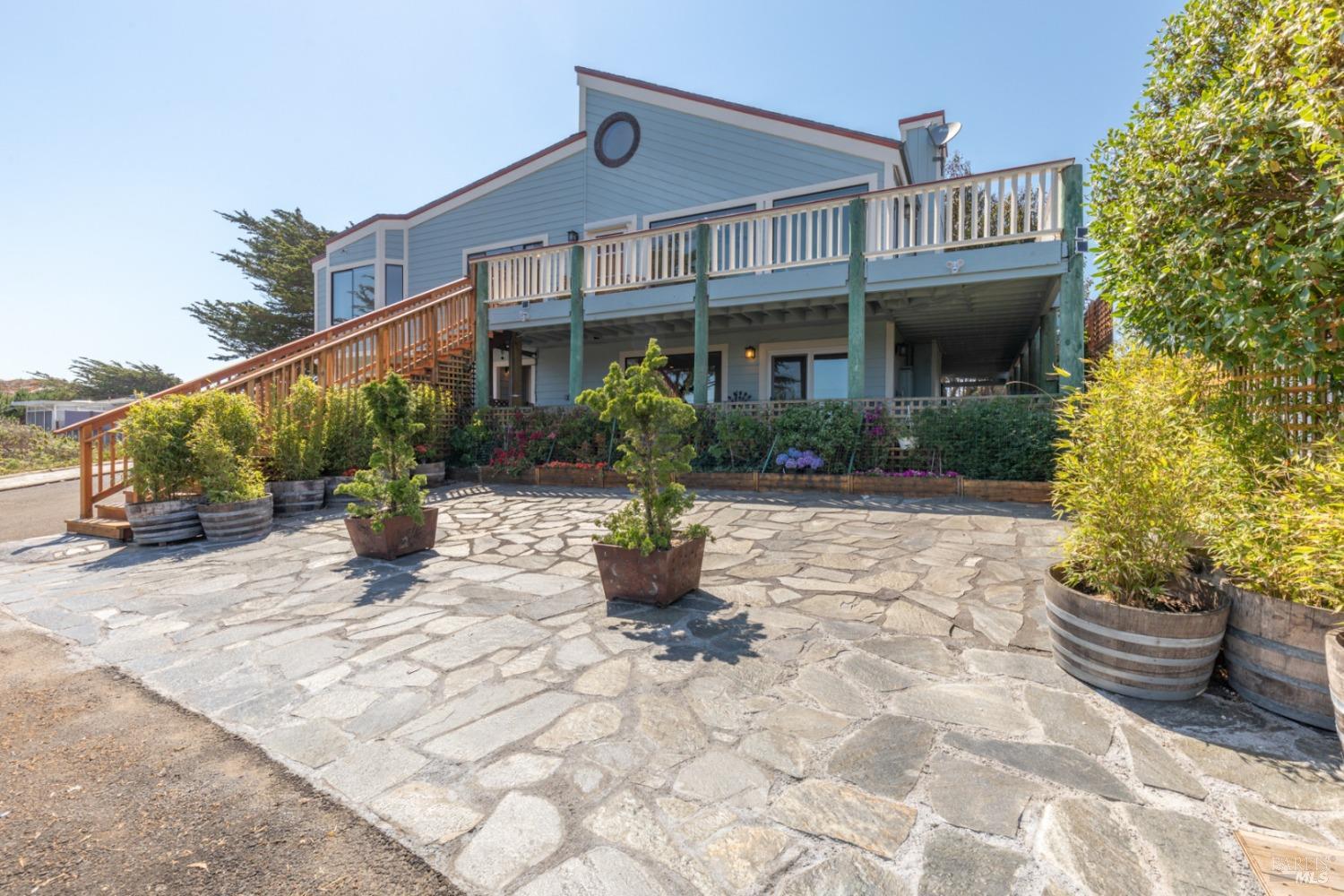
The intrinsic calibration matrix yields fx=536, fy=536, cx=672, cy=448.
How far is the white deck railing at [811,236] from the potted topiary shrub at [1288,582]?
5.82 metres

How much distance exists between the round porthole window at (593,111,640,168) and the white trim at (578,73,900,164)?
44 centimetres

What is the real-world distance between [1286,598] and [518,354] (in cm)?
1156

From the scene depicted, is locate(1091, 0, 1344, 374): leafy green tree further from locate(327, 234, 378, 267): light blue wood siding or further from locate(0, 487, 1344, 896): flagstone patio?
locate(327, 234, 378, 267): light blue wood siding

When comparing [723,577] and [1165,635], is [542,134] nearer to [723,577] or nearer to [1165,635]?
[723,577]

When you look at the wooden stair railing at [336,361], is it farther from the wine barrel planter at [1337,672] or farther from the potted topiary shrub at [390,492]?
the wine barrel planter at [1337,672]

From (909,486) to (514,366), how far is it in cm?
845

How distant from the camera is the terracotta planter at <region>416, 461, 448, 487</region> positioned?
8.30 metres

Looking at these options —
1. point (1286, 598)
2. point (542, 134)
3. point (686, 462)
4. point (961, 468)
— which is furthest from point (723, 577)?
point (542, 134)

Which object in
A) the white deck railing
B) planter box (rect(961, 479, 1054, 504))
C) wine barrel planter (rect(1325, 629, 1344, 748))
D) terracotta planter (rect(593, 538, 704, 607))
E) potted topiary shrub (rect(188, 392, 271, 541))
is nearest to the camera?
wine barrel planter (rect(1325, 629, 1344, 748))

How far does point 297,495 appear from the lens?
21.4 feet

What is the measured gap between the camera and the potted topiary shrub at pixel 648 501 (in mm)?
3131

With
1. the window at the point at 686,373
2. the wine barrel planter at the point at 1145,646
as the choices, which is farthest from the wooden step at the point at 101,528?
the wine barrel planter at the point at 1145,646

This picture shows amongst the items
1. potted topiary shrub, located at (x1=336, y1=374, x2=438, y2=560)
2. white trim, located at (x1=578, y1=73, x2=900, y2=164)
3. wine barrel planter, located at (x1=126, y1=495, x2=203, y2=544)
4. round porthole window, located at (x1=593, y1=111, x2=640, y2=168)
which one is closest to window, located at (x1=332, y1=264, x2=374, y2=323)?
round porthole window, located at (x1=593, y1=111, x2=640, y2=168)

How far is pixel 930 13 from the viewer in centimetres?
753
